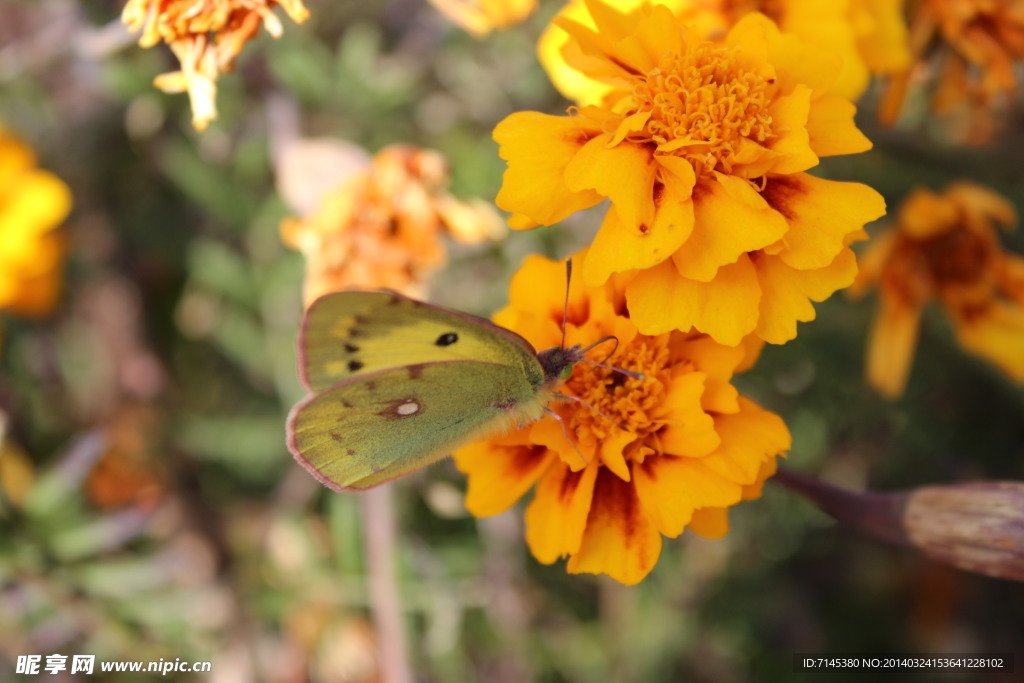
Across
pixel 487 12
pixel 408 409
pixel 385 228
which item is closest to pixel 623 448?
pixel 408 409

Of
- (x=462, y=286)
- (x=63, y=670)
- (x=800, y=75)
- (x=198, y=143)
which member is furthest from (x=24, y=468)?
(x=800, y=75)

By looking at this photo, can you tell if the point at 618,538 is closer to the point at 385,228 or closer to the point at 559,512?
the point at 559,512

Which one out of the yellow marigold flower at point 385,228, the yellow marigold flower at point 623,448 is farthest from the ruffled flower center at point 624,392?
the yellow marigold flower at point 385,228

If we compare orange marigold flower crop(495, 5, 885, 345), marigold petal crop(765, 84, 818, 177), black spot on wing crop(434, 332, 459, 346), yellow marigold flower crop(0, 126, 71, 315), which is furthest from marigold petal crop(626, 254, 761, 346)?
yellow marigold flower crop(0, 126, 71, 315)

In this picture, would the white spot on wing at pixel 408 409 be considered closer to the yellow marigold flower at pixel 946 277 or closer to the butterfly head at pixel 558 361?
the butterfly head at pixel 558 361

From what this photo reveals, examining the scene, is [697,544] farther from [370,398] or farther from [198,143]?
[198,143]
